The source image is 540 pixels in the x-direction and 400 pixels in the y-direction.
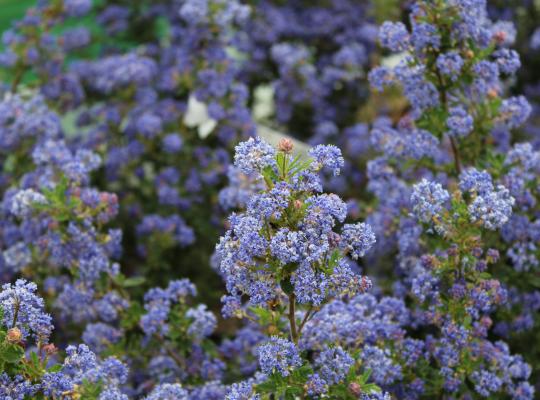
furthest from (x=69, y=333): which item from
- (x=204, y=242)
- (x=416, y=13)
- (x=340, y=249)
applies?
(x=416, y=13)

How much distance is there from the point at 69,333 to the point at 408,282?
1.54 m

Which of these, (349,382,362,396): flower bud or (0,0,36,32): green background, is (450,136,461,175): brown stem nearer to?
(349,382,362,396): flower bud

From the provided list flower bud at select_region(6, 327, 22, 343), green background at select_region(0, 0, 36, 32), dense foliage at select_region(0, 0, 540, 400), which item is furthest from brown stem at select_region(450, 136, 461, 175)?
green background at select_region(0, 0, 36, 32)

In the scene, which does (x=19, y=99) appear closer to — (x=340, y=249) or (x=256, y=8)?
(x=256, y=8)

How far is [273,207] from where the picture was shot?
2309 millimetres

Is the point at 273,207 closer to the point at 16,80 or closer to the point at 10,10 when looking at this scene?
the point at 16,80

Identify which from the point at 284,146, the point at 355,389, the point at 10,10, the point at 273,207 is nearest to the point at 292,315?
the point at 355,389

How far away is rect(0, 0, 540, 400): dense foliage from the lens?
Answer: 2.45 metres

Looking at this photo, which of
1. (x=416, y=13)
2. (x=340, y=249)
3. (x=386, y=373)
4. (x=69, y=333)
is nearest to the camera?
(x=340, y=249)

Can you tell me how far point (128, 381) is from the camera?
3.46 meters

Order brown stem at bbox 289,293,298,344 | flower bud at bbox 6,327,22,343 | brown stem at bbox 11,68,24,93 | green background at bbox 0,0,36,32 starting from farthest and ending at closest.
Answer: green background at bbox 0,0,36,32, brown stem at bbox 11,68,24,93, brown stem at bbox 289,293,298,344, flower bud at bbox 6,327,22,343

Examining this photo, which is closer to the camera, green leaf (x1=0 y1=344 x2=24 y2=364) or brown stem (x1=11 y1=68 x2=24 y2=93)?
green leaf (x1=0 y1=344 x2=24 y2=364)

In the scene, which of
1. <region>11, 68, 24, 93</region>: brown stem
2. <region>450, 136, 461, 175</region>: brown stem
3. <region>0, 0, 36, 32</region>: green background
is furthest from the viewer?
<region>0, 0, 36, 32</region>: green background

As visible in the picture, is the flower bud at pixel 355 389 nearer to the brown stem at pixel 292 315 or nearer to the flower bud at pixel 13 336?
the brown stem at pixel 292 315
